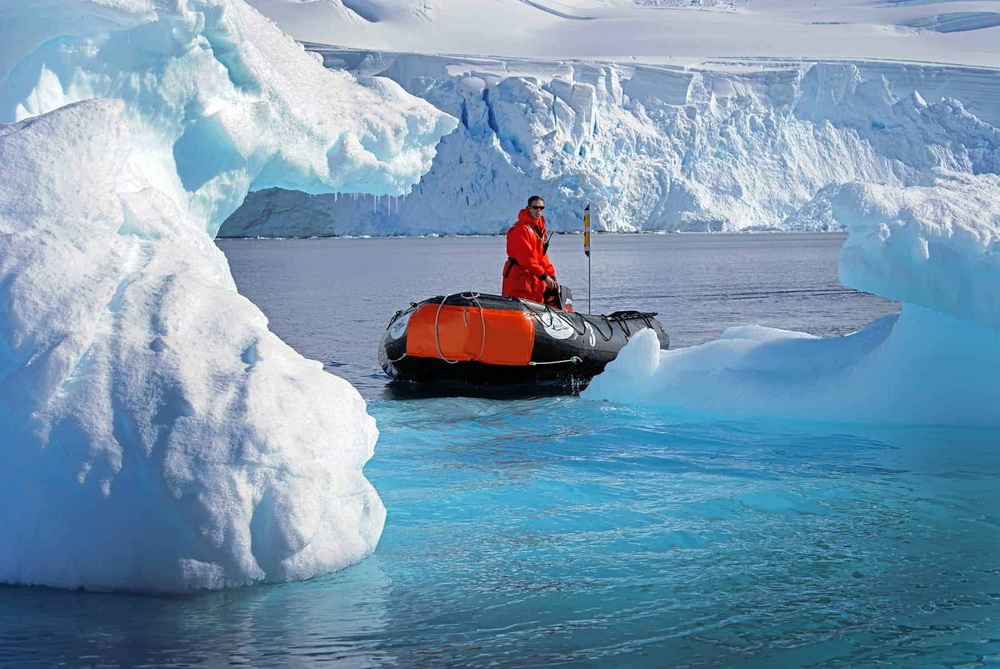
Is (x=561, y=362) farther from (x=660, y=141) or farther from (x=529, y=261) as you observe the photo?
(x=660, y=141)

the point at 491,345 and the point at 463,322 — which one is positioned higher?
the point at 463,322

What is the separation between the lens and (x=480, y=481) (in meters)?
5.61

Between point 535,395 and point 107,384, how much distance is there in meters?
5.63

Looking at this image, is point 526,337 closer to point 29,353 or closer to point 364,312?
point 29,353

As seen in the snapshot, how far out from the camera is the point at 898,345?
22.3 ft

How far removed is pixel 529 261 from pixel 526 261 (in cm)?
3

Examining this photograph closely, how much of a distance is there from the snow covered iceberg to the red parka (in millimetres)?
1997

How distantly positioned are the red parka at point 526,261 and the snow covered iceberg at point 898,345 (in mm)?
1997

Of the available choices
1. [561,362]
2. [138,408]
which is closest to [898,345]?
[561,362]

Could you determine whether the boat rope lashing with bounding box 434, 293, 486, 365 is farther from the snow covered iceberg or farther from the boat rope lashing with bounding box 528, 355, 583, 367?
the snow covered iceberg

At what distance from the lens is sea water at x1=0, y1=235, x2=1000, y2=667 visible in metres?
3.20

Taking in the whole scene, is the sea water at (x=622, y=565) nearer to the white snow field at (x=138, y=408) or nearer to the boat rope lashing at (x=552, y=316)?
the white snow field at (x=138, y=408)

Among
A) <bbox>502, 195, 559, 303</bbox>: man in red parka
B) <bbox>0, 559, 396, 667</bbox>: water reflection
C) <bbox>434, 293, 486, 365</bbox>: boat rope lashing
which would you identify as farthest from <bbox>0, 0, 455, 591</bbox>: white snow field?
<bbox>502, 195, 559, 303</bbox>: man in red parka

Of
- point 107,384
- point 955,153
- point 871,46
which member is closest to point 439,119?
point 107,384
